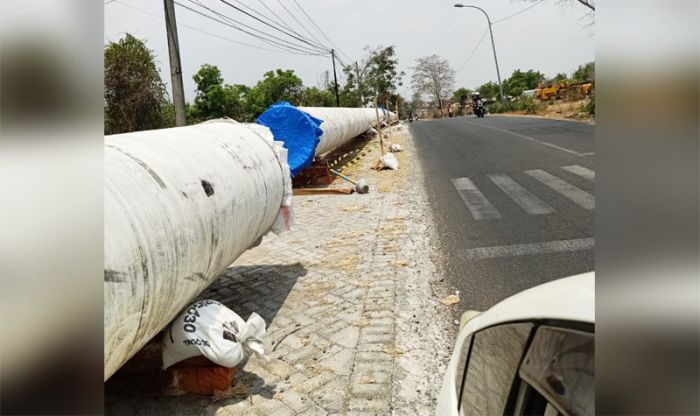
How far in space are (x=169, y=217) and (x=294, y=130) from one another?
789cm

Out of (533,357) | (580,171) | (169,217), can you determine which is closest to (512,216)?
(580,171)

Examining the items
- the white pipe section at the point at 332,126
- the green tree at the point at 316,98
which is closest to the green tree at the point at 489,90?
the green tree at the point at 316,98

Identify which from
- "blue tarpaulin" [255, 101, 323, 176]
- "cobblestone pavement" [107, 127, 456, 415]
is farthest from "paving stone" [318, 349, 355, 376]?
"blue tarpaulin" [255, 101, 323, 176]

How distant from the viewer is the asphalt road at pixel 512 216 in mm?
5082

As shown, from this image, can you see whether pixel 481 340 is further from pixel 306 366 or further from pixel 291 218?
pixel 291 218

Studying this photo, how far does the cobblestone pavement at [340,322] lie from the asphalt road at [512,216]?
0.42 m

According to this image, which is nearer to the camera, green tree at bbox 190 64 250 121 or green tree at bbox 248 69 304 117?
green tree at bbox 190 64 250 121

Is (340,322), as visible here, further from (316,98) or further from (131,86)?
(316,98)

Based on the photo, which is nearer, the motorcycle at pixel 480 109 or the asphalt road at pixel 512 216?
the asphalt road at pixel 512 216

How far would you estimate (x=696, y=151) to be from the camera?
1.38ft

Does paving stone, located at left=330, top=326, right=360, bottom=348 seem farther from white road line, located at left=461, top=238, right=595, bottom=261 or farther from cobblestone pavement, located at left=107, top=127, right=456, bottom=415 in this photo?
white road line, located at left=461, top=238, right=595, bottom=261

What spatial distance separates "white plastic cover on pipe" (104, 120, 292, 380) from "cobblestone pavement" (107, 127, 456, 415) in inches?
33.5

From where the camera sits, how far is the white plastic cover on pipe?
250 centimetres

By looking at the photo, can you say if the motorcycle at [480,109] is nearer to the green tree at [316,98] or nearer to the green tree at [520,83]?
the green tree at [316,98]
